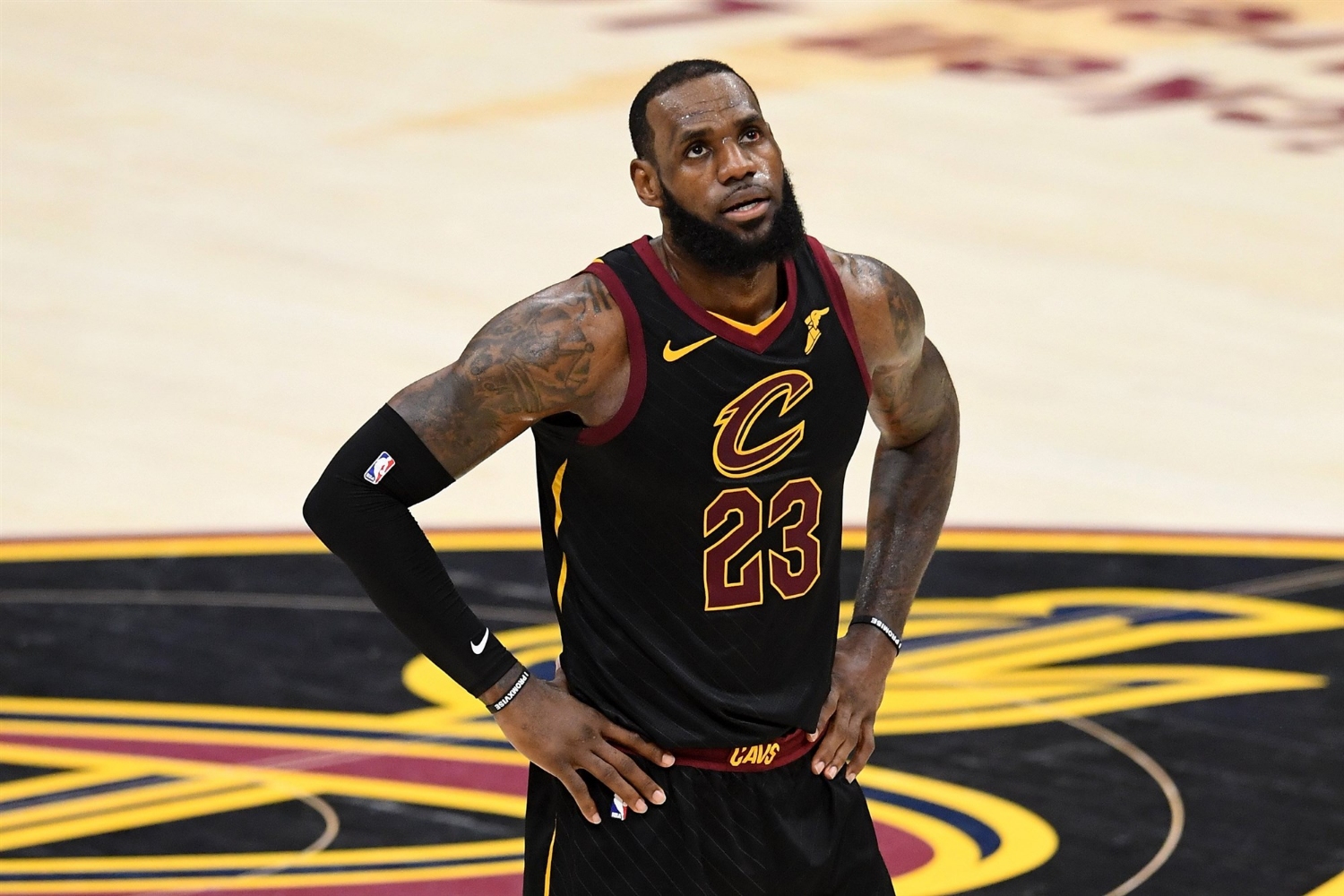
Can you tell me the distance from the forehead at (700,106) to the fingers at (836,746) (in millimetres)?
945

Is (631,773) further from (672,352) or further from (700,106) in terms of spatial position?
(700,106)

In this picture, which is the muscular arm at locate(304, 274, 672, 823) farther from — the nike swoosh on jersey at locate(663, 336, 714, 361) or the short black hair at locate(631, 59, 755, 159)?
the short black hair at locate(631, 59, 755, 159)

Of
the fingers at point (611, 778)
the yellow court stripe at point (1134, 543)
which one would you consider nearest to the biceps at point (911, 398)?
the fingers at point (611, 778)

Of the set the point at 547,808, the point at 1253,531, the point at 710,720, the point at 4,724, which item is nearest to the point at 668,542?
the point at 710,720

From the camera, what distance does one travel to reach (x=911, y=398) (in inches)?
142

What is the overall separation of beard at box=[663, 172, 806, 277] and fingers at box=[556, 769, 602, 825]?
0.76 metres

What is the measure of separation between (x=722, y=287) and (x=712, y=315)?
0.15 ft

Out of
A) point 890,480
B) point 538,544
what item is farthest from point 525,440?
point 890,480

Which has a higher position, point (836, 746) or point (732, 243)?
point (732, 243)

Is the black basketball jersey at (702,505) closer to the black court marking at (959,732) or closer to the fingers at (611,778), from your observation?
the fingers at (611,778)

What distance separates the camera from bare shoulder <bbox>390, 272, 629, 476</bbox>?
3.11 m

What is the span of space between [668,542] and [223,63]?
32.4 feet

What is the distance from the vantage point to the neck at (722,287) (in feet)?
10.5

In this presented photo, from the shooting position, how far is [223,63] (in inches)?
491
